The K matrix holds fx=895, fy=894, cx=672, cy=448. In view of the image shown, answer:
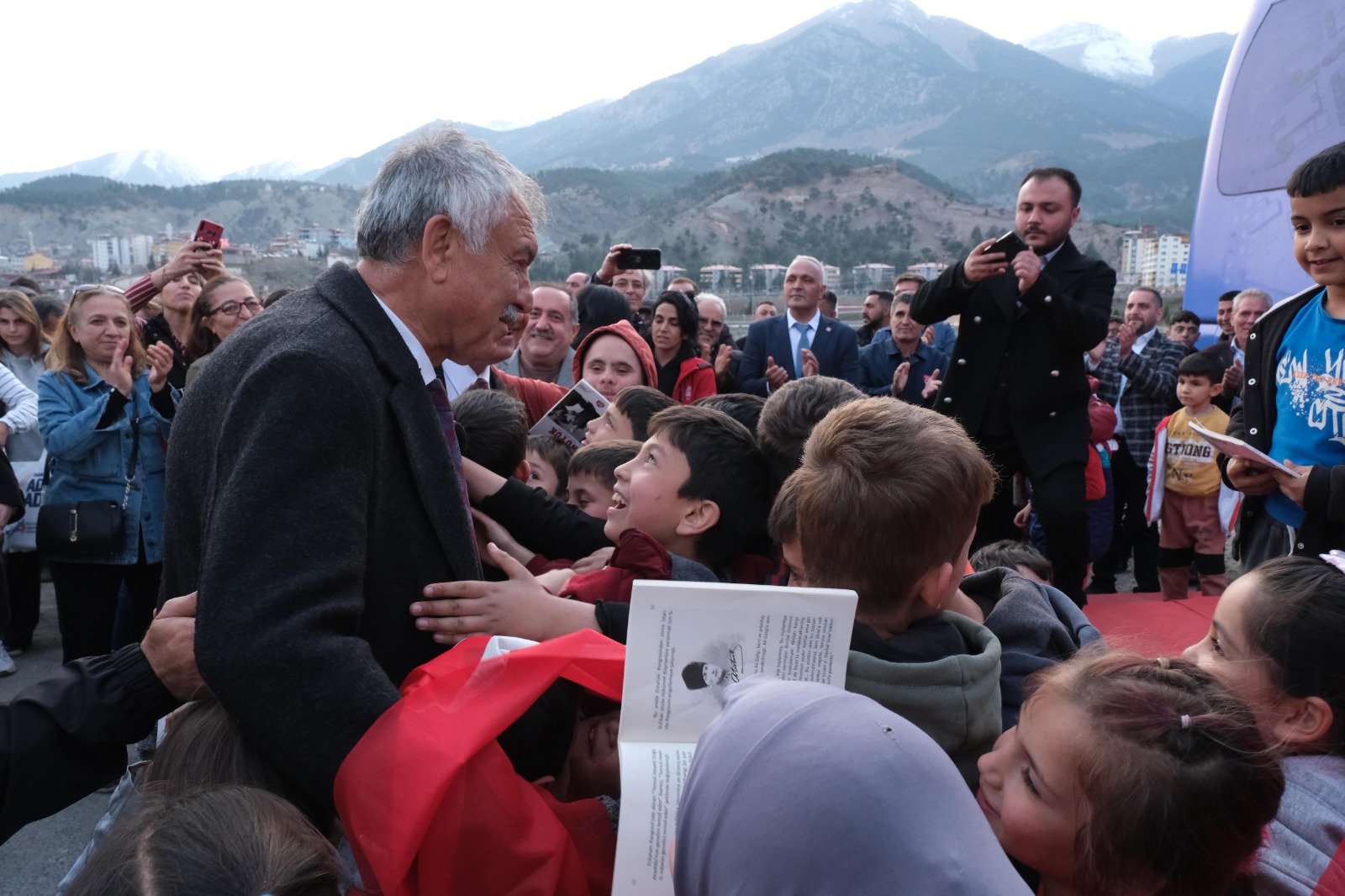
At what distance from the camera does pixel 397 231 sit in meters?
1.62

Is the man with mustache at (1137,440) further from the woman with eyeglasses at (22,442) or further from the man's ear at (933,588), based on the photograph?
the woman with eyeglasses at (22,442)

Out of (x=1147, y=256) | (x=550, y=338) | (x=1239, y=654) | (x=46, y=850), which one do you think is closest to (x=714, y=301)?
(x=550, y=338)

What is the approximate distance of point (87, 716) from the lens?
1439mm

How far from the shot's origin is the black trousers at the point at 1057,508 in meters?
4.02

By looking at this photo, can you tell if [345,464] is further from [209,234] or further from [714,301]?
[714,301]

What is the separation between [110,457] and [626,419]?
281 centimetres

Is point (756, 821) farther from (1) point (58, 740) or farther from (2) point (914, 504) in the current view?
(1) point (58, 740)

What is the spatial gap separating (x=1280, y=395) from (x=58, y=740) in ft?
10.9

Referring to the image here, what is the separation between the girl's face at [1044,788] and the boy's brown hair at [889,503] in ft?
0.98

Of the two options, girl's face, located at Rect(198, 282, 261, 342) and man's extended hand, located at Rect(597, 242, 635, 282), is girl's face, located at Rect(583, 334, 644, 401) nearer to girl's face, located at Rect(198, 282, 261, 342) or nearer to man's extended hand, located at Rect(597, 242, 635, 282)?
girl's face, located at Rect(198, 282, 261, 342)

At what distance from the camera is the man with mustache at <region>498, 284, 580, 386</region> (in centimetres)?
489

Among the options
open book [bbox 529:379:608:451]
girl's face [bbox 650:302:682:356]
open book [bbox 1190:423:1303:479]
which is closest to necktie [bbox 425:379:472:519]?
open book [bbox 529:379:608:451]

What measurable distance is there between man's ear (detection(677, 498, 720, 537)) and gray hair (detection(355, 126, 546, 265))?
894 mm

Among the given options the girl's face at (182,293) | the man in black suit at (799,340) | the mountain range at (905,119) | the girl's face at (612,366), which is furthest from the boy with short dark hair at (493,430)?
the mountain range at (905,119)
